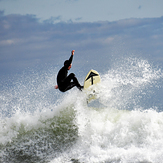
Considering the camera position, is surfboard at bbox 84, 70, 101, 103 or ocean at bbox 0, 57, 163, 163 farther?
surfboard at bbox 84, 70, 101, 103

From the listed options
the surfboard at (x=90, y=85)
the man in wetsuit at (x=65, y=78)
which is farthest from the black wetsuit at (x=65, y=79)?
the surfboard at (x=90, y=85)

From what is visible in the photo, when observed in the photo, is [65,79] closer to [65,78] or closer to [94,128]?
[65,78]

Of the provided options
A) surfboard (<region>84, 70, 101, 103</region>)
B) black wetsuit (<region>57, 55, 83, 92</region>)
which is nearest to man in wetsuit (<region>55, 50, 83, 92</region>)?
black wetsuit (<region>57, 55, 83, 92</region>)

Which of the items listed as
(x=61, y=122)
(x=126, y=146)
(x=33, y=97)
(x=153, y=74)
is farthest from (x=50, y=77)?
(x=126, y=146)

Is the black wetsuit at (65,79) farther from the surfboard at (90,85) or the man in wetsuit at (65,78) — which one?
the surfboard at (90,85)

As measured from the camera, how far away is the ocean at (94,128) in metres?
6.13

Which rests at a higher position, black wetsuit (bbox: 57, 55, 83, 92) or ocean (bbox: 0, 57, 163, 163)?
black wetsuit (bbox: 57, 55, 83, 92)

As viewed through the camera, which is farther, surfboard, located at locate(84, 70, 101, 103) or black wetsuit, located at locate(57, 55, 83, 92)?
surfboard, located at locate(84, 70, 101, 103)

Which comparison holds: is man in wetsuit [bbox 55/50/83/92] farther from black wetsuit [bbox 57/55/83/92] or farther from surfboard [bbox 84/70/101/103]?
surfboard [bbox 84/70/101/103]

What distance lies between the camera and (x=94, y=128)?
7379 millimetres

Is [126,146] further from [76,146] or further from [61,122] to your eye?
[61,122]

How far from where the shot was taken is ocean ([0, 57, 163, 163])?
613 centimetres

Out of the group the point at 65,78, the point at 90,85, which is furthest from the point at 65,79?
the point at 90,85

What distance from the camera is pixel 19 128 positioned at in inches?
311
